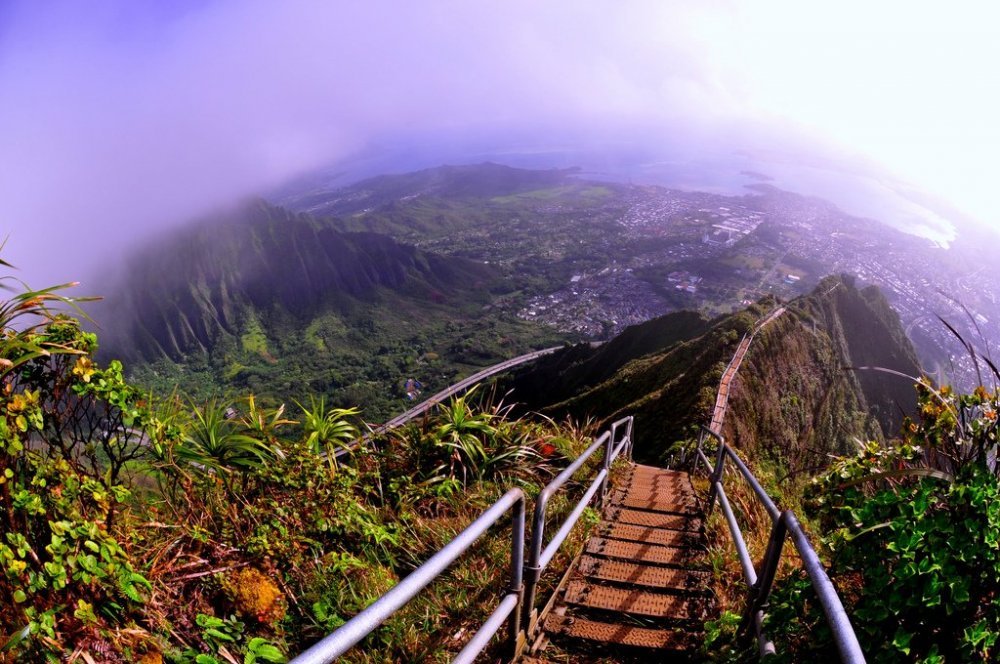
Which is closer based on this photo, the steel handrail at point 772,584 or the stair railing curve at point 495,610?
the stair railing curve at point 495,610

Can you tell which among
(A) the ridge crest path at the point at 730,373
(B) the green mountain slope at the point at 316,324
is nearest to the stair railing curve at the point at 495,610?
(A) the ridge crest path at the point at 730,373

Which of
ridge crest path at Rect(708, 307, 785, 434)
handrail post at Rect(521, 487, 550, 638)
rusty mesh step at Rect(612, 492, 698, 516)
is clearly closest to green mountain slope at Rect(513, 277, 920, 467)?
ridge crest path at Rect(708, 307, 785, 434)

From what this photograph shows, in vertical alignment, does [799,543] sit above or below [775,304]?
above

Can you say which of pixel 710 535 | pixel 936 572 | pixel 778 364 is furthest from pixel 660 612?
pixel 778 364

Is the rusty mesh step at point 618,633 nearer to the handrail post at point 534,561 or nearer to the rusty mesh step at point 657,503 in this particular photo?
the handrail post at point 534,561

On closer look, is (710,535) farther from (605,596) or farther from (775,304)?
(775,304)

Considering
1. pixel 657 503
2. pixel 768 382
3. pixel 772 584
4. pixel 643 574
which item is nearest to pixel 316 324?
pixel 768 382

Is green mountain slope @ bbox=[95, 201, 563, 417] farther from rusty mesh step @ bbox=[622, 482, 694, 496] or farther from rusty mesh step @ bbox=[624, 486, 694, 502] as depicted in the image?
rusty mesh step @ bbox=[624, 486, 694, 502]
